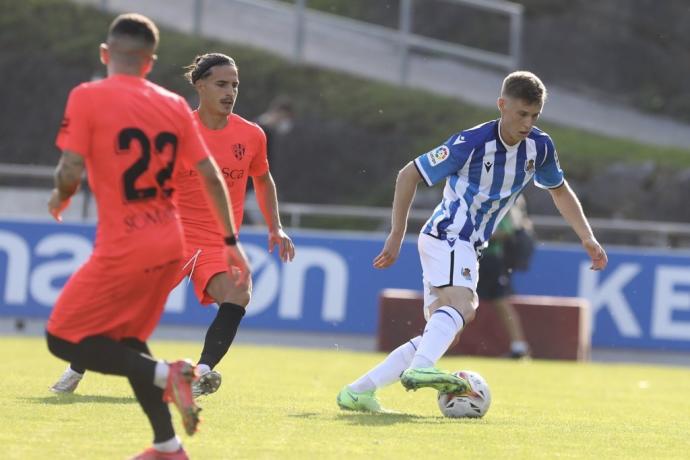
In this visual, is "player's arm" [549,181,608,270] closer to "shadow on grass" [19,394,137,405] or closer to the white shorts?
the white shorts

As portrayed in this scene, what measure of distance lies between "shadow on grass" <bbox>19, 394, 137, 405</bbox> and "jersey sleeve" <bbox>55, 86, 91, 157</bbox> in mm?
2949

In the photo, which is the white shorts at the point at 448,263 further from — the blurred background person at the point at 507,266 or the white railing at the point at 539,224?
the white railing at the point at 539,224

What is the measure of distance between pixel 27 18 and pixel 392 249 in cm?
1980

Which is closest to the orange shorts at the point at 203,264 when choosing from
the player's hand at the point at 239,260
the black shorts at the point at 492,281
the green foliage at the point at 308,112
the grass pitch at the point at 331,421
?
the grass pitch at the point at 331,421

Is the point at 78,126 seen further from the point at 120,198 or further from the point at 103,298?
the point at 103,298

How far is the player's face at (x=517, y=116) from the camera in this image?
8477 millimetres

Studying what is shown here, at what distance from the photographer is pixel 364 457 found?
663 centimetres

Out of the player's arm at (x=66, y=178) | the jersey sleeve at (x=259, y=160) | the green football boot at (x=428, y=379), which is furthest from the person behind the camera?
the jersey sleeve at (x=259, y=160)

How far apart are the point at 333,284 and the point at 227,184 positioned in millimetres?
8168

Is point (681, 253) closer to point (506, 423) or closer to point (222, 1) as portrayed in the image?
point (506, 423)

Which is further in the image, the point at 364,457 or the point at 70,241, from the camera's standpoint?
the point at 70,241

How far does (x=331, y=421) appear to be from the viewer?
26.9 feet

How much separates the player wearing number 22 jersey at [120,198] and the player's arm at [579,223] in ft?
11.6

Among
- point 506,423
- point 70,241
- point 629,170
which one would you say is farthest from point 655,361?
point 506,423
